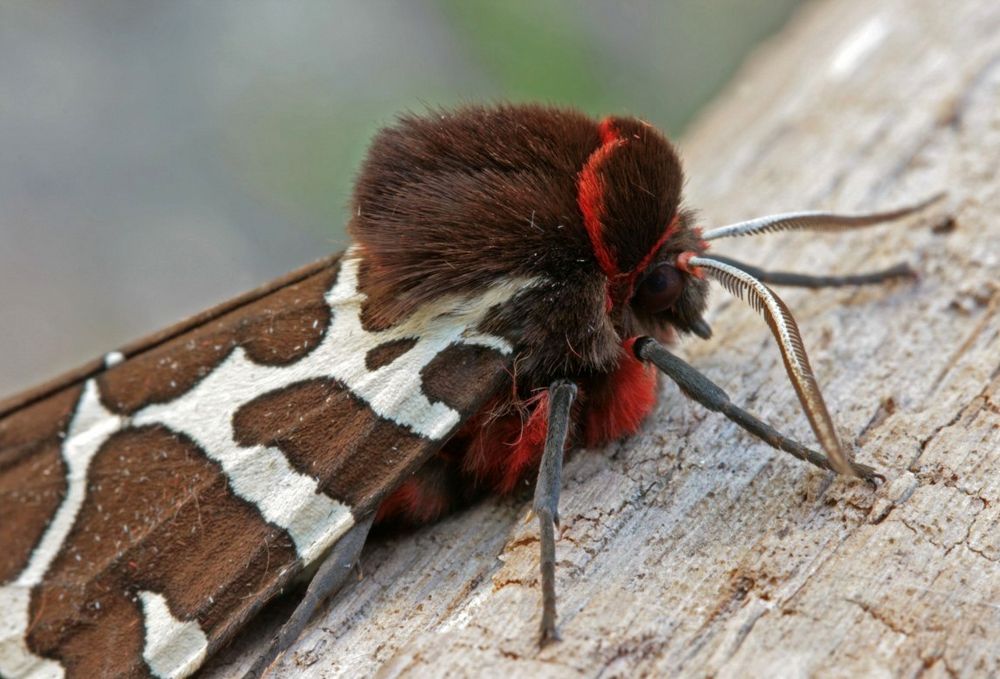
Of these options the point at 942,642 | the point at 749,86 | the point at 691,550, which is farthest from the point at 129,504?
the point at 749,86

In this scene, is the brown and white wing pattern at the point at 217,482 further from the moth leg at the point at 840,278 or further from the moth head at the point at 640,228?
the moth leg at the point at 840,278

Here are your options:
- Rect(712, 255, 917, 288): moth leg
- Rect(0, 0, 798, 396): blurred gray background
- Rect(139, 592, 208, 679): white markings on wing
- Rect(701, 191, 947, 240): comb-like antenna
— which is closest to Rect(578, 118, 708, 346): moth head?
Rect(701, 191, 947, 240): comb-like antenna

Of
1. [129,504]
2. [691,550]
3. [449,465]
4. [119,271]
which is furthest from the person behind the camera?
[119,271]

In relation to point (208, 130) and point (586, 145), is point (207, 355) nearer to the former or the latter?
point (586, 145)

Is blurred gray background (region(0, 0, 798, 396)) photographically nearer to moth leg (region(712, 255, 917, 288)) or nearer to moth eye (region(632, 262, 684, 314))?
moth leg (region(712, 255, 917, 288))

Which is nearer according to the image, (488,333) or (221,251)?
(488,333)
